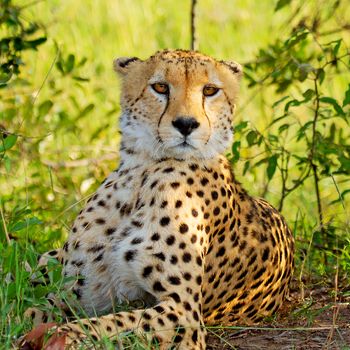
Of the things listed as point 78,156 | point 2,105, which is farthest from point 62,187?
point 2,105

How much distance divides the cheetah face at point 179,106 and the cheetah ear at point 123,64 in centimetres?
6

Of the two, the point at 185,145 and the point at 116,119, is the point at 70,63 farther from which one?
the point at 185,145

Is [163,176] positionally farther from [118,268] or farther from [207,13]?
[207,13]

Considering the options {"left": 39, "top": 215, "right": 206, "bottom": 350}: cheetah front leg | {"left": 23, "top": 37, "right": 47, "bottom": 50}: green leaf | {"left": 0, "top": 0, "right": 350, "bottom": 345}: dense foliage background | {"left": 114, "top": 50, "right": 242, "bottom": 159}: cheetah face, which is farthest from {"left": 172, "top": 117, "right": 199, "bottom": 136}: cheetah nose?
{"left": 23, "top": 37, "right": 47, "bottom": 50}: green leaf

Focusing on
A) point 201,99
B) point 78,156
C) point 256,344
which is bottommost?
point 256,344

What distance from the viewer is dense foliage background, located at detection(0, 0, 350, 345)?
209 inches

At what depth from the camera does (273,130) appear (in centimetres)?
828

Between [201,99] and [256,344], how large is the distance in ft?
3.17

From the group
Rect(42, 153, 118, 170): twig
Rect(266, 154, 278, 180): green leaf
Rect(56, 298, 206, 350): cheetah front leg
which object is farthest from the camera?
Rect(42, 153, 118, 170): twig

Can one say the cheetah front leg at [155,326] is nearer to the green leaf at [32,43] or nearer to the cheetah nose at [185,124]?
the cheetah nose at [185,124]

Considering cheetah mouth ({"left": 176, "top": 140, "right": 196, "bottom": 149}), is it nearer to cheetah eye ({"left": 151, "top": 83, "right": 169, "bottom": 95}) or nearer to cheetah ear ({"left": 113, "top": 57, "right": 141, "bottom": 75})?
cheetah eye ({"left": 151, "top": 83, "right": 169, "bottom": 95})

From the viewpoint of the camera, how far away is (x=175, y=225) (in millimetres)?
4402

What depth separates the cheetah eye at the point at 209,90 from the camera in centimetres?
461

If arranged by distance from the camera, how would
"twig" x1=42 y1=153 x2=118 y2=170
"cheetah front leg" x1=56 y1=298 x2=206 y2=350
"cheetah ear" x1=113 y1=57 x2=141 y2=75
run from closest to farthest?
"cheetah front leg" x1=56 y1=298 x2=206 y2=350
"cheetah ear" x1=113 y1=57 x2=141 y2=75
"twig" x1=42 y1=153 x2=118 y2=170
